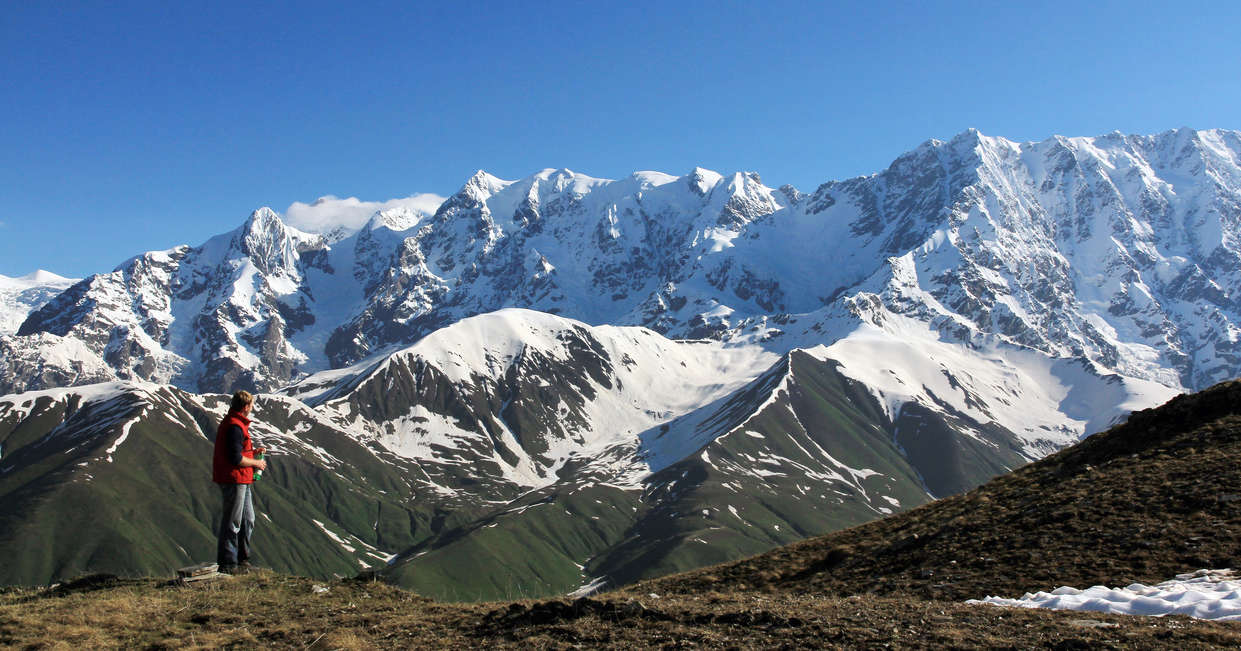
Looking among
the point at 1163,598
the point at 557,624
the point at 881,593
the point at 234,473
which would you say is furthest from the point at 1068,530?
the point at 234,473

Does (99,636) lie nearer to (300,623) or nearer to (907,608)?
(300,623)

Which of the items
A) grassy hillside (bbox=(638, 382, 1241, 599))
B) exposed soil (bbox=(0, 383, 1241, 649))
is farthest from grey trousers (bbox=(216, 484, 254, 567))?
grassy hillside (bbox=(638, 382, 1241, 599))

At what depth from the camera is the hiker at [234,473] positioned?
25953mm

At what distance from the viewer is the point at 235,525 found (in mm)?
26828

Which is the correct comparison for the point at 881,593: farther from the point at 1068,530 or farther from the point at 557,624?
the point at 557,624

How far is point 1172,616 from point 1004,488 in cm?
1654

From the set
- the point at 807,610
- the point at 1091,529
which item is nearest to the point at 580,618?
the point at 807,610

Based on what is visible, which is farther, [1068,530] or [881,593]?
[1068,530]

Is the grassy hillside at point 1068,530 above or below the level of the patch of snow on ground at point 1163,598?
above

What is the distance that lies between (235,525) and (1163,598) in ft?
79.5

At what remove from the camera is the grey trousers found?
2616 centimetres

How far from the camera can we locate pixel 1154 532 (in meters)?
25.8

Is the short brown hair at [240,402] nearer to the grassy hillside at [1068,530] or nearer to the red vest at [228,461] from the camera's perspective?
the red vest at [228,461]

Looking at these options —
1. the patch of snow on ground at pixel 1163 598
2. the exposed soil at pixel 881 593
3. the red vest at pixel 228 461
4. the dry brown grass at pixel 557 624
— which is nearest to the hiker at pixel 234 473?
the red vest at pixel 228 461
